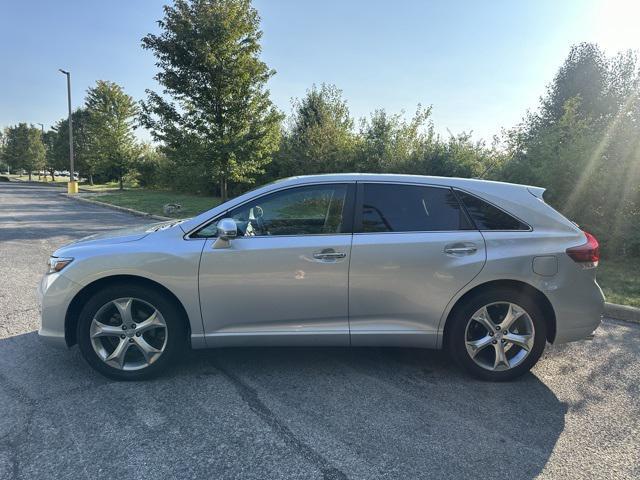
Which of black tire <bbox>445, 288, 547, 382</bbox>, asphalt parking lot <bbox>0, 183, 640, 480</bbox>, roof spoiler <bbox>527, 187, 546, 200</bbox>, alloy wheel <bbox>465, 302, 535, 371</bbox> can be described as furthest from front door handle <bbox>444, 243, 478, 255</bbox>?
asphalt parking lot <bbox>0, 183, 640, 480</bbox>

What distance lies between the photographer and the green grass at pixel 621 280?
564cm

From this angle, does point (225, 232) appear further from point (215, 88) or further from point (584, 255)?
point (215, 88)

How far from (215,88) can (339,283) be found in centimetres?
1224

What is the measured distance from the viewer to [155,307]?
324 cm

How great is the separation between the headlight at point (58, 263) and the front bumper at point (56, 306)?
48 millimetres

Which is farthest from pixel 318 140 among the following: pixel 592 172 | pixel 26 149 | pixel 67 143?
pixel 26 149

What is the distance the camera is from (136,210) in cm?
1656

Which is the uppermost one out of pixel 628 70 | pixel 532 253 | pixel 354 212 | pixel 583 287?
pixel 628 70

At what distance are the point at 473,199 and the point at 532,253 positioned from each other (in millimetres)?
622

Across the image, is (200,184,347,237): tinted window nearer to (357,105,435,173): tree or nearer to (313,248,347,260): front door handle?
(313,248,347,260): front door handle

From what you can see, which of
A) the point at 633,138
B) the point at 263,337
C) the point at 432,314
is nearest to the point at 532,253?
the point at 432,314

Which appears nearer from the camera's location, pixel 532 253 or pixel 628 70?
pixel 532 253

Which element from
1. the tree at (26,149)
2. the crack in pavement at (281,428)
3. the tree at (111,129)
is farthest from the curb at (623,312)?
the tree at (26,149)

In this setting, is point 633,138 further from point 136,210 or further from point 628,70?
point 628,70
